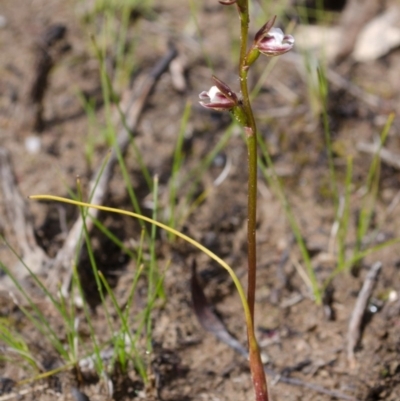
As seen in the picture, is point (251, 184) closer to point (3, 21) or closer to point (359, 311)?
point (359, 311)

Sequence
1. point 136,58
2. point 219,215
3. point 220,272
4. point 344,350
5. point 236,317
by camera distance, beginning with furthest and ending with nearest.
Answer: point 136,58 → point 219,215 → point 220,272 → point 236,317 → point 344,350

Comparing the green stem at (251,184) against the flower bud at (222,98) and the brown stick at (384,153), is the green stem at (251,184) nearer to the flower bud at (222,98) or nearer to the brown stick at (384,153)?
the flower bud at (222,98)

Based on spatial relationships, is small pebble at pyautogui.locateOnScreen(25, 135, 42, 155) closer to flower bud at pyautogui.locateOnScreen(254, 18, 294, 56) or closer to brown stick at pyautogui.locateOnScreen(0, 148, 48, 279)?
brown stick at pyautogui.locateOnScreen(0, 148, 48, 279)

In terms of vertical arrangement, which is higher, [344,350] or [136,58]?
[136,58]

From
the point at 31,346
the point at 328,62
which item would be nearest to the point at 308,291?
the point at 31,346

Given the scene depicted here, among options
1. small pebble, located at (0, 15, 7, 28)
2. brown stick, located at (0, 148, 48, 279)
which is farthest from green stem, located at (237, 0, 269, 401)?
small pebble, located at (0, 15, 7, 28)

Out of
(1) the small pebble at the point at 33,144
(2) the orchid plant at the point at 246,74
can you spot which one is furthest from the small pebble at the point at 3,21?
(2) the orchid plant at the point at 246,74

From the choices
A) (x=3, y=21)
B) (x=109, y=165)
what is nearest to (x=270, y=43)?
(x=109, y=165)

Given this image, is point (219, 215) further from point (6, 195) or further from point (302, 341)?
point (6, 195)
